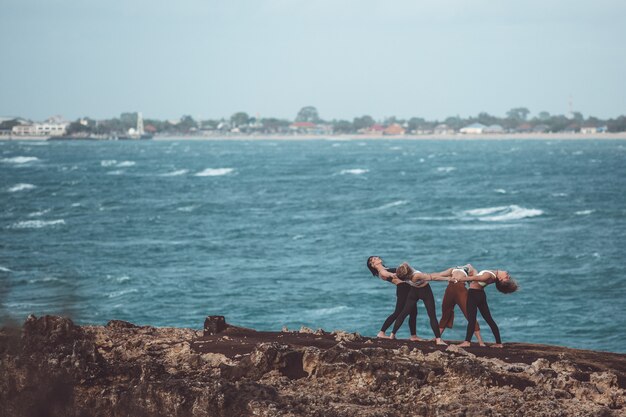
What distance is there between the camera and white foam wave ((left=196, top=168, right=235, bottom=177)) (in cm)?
11744

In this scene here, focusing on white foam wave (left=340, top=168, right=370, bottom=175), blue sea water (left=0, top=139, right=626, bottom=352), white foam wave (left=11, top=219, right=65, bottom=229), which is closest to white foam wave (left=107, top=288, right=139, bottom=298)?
blue sea water (left=0, top=139, right=626, bottom=352)

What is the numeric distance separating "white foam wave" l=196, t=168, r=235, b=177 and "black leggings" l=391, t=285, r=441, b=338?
343 ft

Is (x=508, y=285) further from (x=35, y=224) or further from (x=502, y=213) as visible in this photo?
(x=502, y=213)

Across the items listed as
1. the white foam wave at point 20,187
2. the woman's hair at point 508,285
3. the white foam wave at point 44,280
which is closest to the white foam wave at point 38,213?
the white foam wave at point 20,187

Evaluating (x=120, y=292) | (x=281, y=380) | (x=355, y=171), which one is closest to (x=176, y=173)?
(x=355, y=171)

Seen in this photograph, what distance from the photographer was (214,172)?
124188 mm

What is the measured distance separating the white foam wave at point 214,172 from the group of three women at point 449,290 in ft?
343

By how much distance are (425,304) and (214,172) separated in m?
112

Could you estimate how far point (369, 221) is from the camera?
60.6 m

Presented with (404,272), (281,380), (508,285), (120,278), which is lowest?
(120,278)

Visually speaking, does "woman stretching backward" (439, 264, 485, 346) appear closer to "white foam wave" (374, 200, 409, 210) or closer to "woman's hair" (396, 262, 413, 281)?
"woman's hair" (396, 262, 413, 281)

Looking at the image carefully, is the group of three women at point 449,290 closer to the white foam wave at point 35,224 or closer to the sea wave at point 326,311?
the sea wave at point 326,311

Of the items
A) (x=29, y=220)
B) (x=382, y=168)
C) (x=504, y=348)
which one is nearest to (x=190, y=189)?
(x=29, y=220)

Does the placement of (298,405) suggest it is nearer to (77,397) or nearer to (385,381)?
(385,381)
